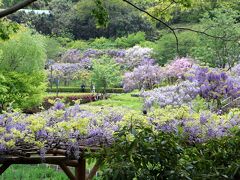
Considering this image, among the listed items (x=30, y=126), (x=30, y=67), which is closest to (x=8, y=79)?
(x=30, y=67)

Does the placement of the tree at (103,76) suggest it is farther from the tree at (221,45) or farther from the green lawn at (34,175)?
the green lawn at (34,175)

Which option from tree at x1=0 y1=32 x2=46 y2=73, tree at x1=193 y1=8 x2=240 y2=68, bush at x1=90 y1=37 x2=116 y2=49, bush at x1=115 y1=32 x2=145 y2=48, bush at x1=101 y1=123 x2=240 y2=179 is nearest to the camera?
bush at x1=101 y1=123 x2=240 y2=179

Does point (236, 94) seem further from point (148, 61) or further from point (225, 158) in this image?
point (148, 61)

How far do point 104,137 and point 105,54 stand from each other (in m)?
37.1

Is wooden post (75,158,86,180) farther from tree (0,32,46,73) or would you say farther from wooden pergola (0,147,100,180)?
tree (0,32,46,73)

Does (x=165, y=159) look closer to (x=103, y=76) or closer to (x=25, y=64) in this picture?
(x=25, y=64)

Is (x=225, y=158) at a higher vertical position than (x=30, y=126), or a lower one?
higher

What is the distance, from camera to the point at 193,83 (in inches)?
473

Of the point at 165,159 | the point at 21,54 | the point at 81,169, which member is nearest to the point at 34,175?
the point at 81,169

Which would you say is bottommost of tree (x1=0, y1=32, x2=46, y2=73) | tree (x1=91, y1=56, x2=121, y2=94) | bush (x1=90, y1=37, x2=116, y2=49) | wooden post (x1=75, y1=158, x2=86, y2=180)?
tree (x1=91, y1=56, x2=121, y2=94)

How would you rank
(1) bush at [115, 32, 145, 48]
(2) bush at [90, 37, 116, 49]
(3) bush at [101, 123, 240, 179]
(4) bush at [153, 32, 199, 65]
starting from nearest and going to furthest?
(3) bush at [101, 123, 240, 179]
(4) bush at [153, 32, 199, 65]
(2) bush at [90, 37, 116, 49]
(1) bush at [115, 32, 145, 48]

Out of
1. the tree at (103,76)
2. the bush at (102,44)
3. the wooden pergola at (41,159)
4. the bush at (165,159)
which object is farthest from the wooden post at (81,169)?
the bush at (102,44)

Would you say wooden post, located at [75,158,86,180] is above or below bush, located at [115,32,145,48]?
above

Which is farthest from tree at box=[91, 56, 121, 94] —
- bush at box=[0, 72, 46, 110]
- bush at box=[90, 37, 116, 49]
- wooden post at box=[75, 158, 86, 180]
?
wooden post at box=[75, 158, 86, 180]
